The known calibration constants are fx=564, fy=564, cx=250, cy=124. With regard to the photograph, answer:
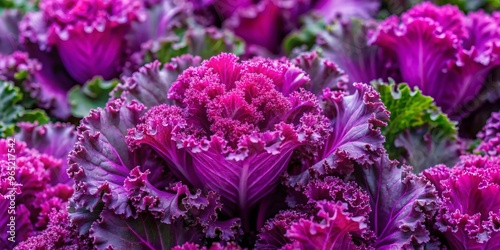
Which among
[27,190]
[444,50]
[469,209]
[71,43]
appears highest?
[71,43]

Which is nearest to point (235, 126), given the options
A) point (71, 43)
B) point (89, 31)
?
point (89, 31)

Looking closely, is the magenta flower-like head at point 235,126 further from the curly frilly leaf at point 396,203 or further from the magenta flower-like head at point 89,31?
the magenta flower-like head at point 89,31

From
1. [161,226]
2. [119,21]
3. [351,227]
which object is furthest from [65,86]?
[351,227]

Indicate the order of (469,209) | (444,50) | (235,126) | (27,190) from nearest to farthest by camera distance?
(235,126), (469,209), (27,190), (444,50)

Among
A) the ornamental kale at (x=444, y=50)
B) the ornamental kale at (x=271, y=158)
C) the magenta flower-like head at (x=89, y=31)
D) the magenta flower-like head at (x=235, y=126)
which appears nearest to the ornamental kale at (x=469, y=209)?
the ornamental kale at (x=271, y=158)

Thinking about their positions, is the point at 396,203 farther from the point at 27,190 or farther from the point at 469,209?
the point at 27,190

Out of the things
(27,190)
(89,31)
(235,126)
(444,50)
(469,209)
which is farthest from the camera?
(89,31)

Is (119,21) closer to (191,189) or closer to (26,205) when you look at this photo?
(26,205)
